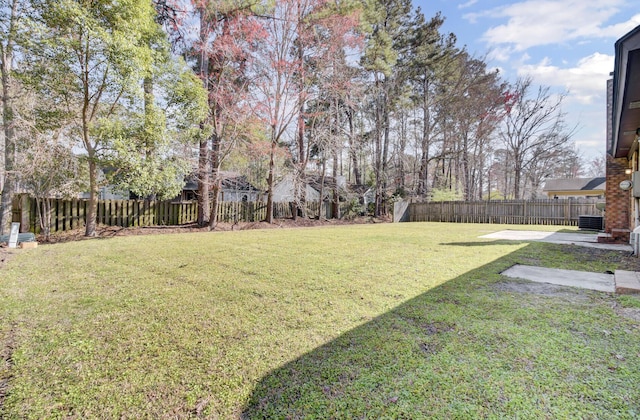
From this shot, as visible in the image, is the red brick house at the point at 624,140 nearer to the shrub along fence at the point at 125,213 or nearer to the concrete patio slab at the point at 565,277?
the concrete patio slab at the point at 565,277

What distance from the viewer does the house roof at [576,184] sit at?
2272cm

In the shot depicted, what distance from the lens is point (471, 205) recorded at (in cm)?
1733

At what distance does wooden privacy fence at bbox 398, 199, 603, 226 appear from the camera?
47.1ft

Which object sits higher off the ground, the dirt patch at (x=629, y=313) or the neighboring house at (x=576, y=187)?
the neighboring house at (x=576, y=187)

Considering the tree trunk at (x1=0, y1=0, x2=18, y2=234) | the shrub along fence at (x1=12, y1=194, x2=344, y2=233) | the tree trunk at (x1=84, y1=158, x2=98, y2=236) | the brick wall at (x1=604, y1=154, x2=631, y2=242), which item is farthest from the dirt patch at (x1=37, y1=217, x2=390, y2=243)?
the brick wall at (x1=604, y1=154, x2=631, y2=242)

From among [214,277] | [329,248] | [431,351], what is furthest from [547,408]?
[329,248]

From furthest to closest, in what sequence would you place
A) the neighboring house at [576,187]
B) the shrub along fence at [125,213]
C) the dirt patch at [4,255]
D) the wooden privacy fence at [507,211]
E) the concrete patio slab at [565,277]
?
1. the neighboring house at [576,187]
2. the wooden privacy fence at [507,211]
3. the shrub along fence at [125,213]
4. the dirt patch at [4,255]
5. the concrete patio slab at [565,277]

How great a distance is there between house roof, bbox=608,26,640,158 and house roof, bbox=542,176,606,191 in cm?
2177

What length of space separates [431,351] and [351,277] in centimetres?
180

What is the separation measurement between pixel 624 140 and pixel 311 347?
799 cm

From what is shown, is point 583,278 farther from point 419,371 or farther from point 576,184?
point 576,184

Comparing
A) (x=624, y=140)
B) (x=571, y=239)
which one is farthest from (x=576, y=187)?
(x=624, y=140)

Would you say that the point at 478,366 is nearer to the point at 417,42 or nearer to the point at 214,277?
the point at 214,277

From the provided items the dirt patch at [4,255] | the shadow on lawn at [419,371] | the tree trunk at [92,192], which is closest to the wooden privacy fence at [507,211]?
the tree trunk at [92,192]
